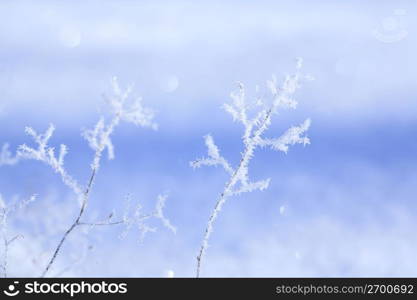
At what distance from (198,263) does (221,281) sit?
63 cm

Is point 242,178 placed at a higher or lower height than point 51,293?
higher

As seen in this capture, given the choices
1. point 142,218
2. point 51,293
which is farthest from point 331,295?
point 51,293

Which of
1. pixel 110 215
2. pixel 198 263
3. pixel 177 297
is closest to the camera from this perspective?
pixel 198 263

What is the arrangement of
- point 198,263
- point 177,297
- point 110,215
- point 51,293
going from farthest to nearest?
point 51,293 → point 177,297 → point 110,215 → point 198,263

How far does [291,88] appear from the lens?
2.73m

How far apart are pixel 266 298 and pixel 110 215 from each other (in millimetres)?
1392

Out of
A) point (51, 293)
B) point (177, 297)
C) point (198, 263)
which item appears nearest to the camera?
point (198, 263)

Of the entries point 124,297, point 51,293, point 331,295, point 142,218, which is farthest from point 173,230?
point 331,295

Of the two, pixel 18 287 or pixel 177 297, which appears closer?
pixel 177 297

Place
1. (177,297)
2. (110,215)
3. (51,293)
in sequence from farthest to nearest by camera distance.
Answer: (51,293), (177,297), (110,215)

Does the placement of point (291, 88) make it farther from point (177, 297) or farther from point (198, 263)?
point (177, 297)

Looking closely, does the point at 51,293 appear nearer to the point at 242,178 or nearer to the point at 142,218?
the point at 142,218

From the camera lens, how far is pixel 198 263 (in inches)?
→ 95.4

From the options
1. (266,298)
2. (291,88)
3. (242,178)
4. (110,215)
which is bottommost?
(266,298)
